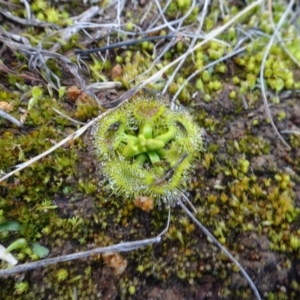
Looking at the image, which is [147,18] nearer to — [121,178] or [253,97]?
[253,97]

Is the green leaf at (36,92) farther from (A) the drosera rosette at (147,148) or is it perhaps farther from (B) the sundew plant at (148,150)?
(A) the drosera rosette at (147,148)

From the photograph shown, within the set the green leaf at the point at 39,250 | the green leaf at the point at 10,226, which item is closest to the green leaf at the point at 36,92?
the green leaf at the point at 10,226

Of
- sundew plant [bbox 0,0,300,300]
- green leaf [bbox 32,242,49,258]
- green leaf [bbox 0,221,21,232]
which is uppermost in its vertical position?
sundew plant [bbox 0,0,300,300]

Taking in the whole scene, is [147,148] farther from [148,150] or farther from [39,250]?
[39,250]

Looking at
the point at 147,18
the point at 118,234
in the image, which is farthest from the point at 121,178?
the point at 147,18

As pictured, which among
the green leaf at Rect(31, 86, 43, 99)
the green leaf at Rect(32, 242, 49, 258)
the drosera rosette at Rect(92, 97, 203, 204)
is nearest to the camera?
the green leaf at Rect(32, 242, 49, 258)

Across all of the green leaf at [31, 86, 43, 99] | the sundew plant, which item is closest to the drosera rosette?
the sundew plant

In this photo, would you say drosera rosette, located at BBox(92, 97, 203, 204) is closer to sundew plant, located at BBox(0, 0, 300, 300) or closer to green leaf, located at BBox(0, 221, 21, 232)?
sundew plant, located at BBox(0, 0, 300, 300)
